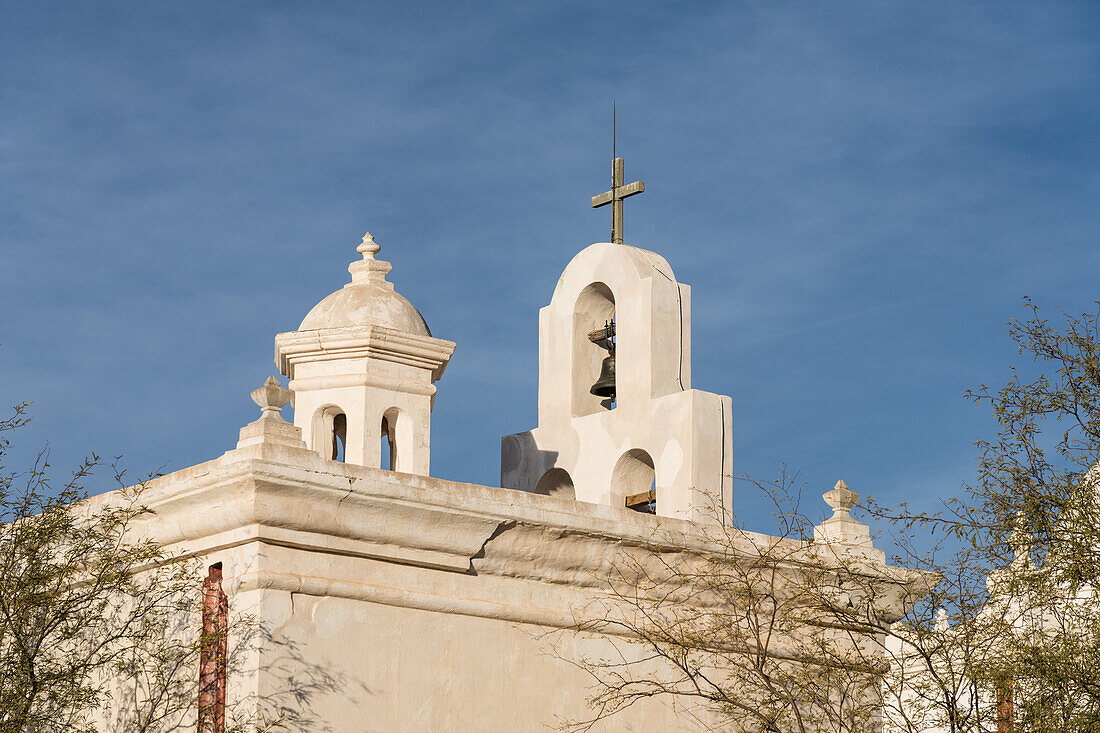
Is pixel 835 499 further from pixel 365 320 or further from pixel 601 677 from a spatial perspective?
pixel 365 320

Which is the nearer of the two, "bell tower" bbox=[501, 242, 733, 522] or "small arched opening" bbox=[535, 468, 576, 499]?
"bell tower" bbox=[501, 242, 733, 522]

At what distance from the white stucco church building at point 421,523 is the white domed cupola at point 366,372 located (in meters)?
0.02

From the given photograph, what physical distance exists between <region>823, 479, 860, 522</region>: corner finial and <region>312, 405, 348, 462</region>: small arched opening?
12.8 ft

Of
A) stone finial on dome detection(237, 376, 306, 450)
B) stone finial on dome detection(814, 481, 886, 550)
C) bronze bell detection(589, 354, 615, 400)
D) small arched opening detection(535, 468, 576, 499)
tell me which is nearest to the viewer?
stone finial on dome detection(237, 376, 306, 450)

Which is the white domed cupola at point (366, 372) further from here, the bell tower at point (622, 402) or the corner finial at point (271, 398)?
the corner finial at point (271, 398)

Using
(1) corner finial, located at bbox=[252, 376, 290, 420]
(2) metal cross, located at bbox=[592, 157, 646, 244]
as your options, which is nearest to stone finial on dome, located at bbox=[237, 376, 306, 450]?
(1) corner finial, located at bbox=[252, 376, 290, 420]

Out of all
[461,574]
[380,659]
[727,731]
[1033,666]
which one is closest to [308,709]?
[380,659]

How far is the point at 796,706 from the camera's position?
438 inches

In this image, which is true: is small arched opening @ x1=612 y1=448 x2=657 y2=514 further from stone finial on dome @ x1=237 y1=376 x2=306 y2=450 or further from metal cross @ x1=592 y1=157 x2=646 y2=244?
A: stone finial on dome @ x1=237 y1=376 x2=306 y2=450

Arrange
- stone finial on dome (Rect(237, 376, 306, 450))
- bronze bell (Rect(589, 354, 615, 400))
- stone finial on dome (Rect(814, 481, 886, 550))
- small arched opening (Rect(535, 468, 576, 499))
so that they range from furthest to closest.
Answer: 1. small arched opening (Rect(535, 468, 576, 499))
2. bronze bell (Rect(589, 354, 615, 400))
3. stone finial on dome (Rect(814, 481, 886, 550))
4. stone finial on dome (Rect(237, 376, 306, 450))

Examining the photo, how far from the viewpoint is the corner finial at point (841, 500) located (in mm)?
12195

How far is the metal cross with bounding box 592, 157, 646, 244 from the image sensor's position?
14375mm

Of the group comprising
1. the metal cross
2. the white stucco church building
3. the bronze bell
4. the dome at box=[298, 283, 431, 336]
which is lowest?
the white stucco church building

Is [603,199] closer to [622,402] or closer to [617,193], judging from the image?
[617,193]
